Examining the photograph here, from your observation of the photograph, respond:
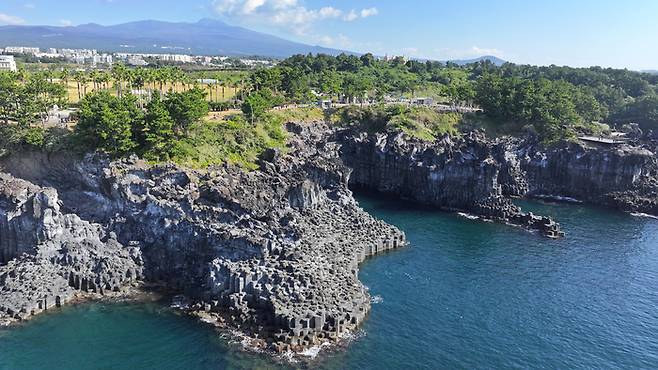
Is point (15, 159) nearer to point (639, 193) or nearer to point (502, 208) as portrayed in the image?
point (502, 208)

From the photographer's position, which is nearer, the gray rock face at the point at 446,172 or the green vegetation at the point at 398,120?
the gray rock face at the point at 446,172

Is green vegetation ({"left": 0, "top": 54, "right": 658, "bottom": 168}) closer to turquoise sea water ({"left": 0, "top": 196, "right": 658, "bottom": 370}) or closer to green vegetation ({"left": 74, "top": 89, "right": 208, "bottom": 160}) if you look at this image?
green vegetation ({"left": 74, "top": 89, "right": 208, "bottom": 160})

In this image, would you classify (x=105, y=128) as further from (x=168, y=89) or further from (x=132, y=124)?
(x=168, y=89)

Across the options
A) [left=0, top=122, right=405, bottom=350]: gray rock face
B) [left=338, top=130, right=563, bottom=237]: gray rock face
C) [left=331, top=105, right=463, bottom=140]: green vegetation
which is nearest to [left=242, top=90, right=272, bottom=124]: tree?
[left=338, top=130, right=563, bottom=237]: gray rock face

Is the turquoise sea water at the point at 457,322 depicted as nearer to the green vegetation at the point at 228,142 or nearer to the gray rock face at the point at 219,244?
the gray rock face at the point at 219,244

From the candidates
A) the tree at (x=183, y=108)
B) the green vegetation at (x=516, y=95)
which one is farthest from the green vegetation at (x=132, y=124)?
the green vegetation at (x=516, y=95)

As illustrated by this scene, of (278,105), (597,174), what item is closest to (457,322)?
(597,174)

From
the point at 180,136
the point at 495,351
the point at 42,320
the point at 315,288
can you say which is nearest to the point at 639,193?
the point at 495,351
